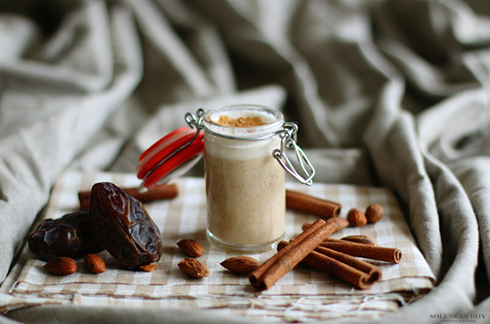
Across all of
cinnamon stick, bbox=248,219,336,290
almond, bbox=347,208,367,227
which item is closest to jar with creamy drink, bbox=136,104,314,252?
cinnamon stick, bbox=248,219,336,290

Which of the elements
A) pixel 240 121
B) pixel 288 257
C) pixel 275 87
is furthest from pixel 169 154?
pixel 275 87

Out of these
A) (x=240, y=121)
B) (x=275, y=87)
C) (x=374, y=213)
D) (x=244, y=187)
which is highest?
(x=240, y=121)

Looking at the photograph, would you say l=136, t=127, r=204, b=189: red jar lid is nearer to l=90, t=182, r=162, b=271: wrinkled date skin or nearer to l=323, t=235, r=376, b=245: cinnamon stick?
l=90, t=182, r=162, b=271: wrinkled date skin

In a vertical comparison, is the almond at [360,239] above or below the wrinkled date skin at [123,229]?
below

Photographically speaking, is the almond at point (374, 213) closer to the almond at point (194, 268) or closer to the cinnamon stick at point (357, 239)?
the cinnamon stick at point (357, 239)

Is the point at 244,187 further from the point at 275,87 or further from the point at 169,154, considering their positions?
the point at 275,87

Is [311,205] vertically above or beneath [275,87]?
beneath

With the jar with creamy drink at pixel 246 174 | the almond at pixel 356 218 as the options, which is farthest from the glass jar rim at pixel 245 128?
the almond at pixel 356 218
